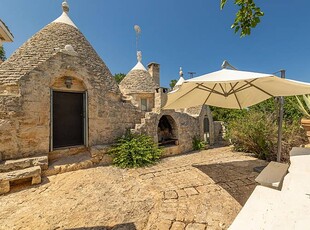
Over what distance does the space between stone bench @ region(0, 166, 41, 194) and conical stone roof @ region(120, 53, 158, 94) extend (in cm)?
887

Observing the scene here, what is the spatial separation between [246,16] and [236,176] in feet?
13.7

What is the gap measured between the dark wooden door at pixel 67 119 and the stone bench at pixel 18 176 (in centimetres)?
165

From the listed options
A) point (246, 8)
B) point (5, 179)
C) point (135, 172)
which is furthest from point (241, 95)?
point (5, 179)

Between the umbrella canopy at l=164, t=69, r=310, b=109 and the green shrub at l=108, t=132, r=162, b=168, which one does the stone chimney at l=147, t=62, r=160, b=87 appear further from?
the umbrella canopy at l=164, t=69, r=310, b=109

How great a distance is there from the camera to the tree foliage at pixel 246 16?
2.09 meters

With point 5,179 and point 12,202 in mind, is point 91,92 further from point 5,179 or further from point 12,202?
point 12,202

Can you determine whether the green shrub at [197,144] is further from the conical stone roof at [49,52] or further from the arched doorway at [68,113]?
the arched doorway at [68,113]

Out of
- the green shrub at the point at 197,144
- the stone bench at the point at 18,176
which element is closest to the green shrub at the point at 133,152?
the stone bench at the point at 18,176

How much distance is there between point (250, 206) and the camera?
1173 millimetres

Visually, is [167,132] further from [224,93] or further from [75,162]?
[75,162]

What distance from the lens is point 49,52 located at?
6.39m

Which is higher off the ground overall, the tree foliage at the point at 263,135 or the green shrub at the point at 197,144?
the tree foliage at the point at 263,135

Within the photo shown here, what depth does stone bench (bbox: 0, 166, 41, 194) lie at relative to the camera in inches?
150

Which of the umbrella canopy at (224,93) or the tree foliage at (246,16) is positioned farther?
the umbrella canopy at (224,93)
